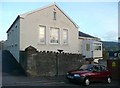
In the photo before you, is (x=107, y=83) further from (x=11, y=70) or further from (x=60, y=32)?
(x=60, y=32)

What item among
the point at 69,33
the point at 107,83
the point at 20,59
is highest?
the point at 69,33

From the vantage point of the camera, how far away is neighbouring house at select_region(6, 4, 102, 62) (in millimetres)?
30281

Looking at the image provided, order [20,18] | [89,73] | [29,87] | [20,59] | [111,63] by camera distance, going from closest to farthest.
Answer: [29,87]
[89,73]
[111,63]
[20,59]
[20,18]

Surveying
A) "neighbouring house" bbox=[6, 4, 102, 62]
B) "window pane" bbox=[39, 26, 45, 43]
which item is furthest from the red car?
"window pane" bbox=[39, 26, 45, 43]

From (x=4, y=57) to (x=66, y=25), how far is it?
9.22m

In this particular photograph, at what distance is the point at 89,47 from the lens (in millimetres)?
45719

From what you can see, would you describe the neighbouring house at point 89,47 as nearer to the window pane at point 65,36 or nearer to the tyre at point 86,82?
the window pane at point 65,36

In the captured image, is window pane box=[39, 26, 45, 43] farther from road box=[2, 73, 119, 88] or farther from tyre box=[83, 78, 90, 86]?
tyre box=[83, 78, 90, 86]

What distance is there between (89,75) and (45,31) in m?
14.1

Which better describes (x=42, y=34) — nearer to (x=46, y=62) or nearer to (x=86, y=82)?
(x=46, y=62)

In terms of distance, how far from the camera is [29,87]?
52.5 feet

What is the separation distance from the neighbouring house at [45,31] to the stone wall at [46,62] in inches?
168

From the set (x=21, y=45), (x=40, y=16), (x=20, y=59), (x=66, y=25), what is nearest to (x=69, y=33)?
(x=66, y=25)

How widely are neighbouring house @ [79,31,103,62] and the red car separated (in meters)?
21.9
